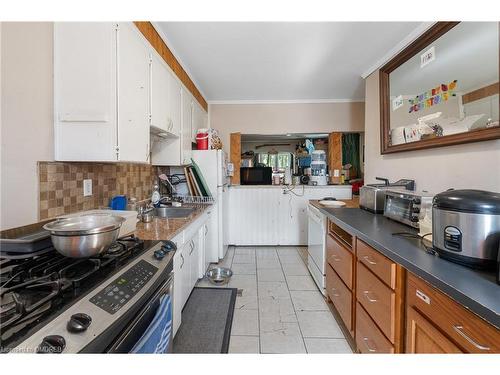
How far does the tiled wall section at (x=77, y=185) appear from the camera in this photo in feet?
3.79

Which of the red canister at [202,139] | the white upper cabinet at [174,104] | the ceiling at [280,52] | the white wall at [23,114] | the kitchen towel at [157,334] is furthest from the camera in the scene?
the red canister at [202,139]

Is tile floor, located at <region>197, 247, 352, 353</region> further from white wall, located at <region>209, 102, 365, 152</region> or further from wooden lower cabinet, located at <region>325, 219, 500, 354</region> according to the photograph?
white wall, located at <region>209, 102, 365, 152</region>

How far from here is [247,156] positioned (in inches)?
185

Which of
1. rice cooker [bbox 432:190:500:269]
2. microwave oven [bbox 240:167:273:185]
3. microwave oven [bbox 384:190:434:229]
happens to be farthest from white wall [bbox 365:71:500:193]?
microwave oven [bbox 240:167:273:185]

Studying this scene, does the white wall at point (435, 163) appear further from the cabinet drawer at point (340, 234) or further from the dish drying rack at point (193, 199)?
the dish drying rack at point (193, 199)

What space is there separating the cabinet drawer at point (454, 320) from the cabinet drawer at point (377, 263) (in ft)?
0.32

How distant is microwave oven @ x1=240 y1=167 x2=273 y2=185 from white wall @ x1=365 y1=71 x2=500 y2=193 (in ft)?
5.07

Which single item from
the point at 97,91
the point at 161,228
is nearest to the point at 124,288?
the point at 161,228

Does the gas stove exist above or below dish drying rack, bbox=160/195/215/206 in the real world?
below

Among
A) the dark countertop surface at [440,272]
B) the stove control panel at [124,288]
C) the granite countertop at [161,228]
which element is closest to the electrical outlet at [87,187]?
the granite countertop at [161,228]

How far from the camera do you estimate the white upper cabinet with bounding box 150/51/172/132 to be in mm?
1715
